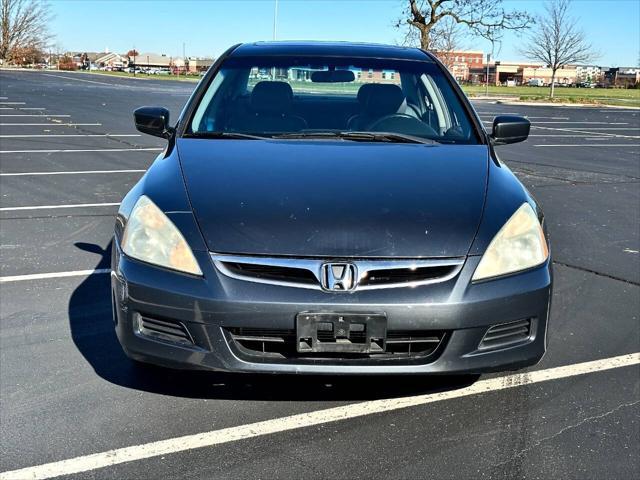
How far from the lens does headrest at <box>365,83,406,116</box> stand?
407cm

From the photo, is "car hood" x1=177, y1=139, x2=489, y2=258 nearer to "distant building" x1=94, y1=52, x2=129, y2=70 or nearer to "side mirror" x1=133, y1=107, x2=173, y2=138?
"side mirror" x1=133, y1=107, x2=173, y2=138

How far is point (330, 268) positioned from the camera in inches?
100.0

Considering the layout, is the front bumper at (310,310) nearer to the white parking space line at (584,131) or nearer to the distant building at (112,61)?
the white parking space line at (584,131)

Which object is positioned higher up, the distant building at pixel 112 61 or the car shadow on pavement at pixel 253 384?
the distant building at pixel 112 61

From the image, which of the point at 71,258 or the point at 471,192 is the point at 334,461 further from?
the point at 71,258

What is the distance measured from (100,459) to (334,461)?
856 millimetres

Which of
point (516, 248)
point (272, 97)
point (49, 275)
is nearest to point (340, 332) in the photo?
point (516, 248)

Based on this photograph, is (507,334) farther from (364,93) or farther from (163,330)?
(364,93)

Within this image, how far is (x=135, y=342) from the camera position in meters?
2.69

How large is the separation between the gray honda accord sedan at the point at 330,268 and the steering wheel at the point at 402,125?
2.08 ft

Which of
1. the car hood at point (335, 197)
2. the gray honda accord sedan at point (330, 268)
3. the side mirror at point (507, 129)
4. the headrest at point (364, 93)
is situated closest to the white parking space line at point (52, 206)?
the headrest at point (364, 93)

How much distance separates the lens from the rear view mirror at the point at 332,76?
429cm

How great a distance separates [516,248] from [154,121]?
2.23 m

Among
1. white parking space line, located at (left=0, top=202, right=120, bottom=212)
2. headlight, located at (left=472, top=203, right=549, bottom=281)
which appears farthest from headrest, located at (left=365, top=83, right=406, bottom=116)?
white parking space line, located at (left=0, top=202, right=120, bottom=212)
